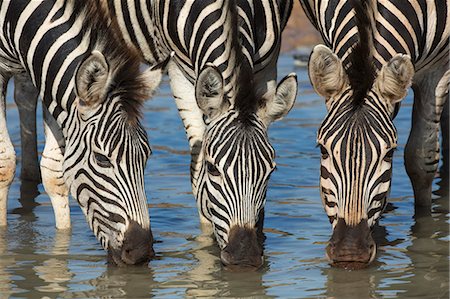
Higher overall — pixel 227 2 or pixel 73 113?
pixel 227 2

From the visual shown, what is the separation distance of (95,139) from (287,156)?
5.80 m

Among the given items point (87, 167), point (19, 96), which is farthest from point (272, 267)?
point (19, 96)

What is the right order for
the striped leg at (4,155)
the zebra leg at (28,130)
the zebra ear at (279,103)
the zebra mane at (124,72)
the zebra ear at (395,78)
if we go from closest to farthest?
1. the zebra ear at (395,78)
2. the zebra mane at (124,72)
3. the zebra ear at (279,103)
4. the striped leg at (4,155)
5. the zebra leg at (28,130)

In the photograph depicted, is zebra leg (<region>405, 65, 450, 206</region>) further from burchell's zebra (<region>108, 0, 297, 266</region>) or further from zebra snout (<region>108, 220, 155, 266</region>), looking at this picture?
zebra snout (<region>108, 220, 155, 266</region>)

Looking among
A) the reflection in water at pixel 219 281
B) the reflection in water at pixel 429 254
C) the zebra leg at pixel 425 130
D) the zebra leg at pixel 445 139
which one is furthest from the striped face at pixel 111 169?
the zebra leg at pixel 445 139

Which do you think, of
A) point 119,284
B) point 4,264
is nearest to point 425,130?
point 119,284

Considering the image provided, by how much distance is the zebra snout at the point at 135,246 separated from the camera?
29.7ft

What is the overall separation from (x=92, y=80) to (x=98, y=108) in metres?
0.29

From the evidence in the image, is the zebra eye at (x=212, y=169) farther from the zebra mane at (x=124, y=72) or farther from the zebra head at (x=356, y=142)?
the zebra head at (x=356, y=142)

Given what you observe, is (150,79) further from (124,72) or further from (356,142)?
(356,142)

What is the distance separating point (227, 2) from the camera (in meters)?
9.93

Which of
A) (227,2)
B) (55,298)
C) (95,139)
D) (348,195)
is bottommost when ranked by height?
(55,298)

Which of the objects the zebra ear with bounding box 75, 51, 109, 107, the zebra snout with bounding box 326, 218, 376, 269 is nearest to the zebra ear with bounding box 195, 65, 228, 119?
the zebra ear with bounding box 75, 51, 109, 107

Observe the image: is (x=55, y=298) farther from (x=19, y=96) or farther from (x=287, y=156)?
(x=287, y=156)
